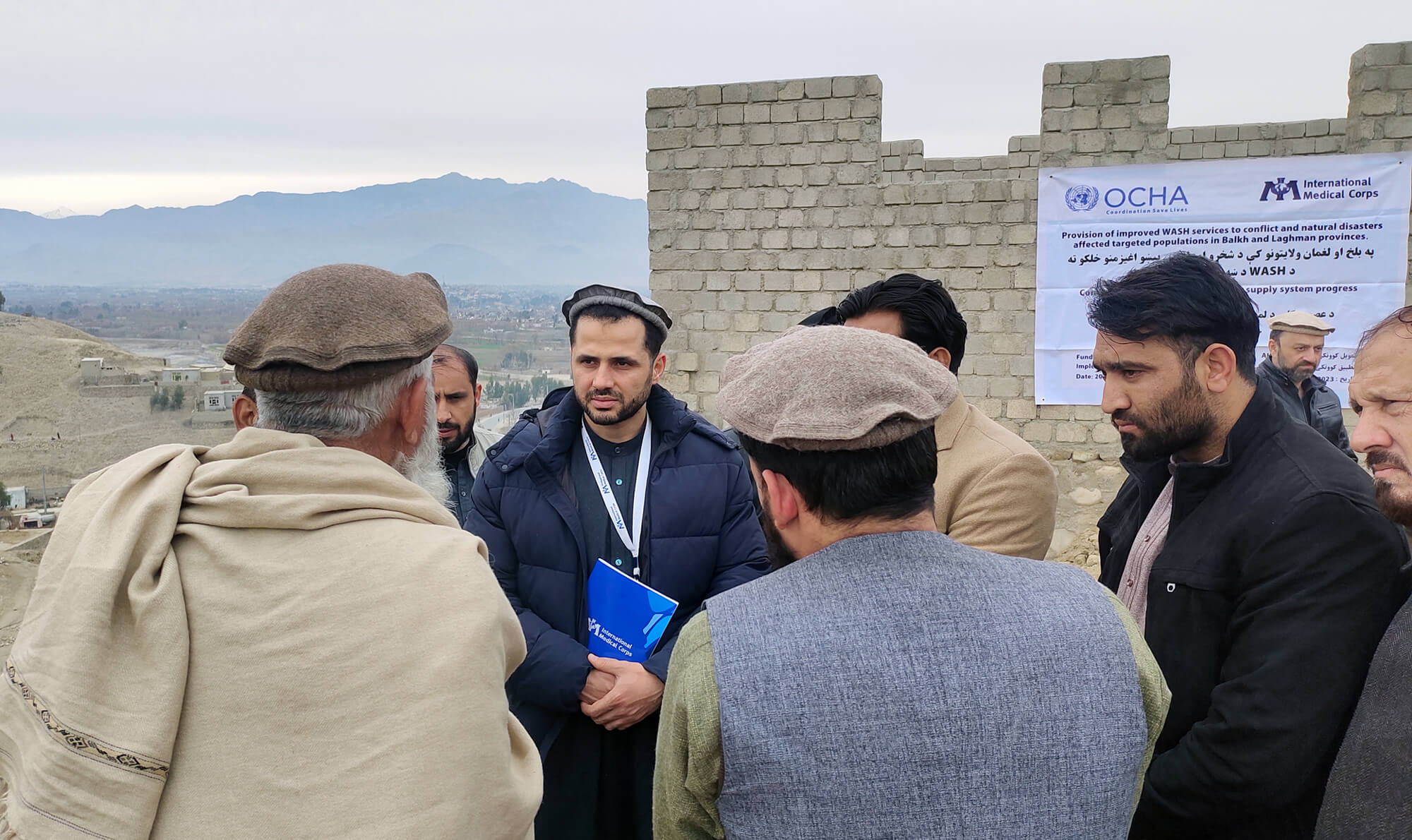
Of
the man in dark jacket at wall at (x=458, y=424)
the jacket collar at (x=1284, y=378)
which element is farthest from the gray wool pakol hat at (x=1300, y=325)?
the man in dark jacket at wall at (x=458, y=424)

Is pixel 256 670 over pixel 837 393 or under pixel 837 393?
under

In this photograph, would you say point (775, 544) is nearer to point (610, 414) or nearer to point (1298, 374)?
point (610, 414)

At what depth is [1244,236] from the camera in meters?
6.69

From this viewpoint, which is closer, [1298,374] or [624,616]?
[624,616]

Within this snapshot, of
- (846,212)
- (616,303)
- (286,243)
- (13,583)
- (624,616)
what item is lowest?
(13,583)

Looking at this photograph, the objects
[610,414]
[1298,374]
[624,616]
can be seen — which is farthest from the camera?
[1298,374]

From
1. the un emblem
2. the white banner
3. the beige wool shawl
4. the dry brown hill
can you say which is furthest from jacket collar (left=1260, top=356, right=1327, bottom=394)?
the dry brown hill

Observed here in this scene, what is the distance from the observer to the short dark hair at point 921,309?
286cm

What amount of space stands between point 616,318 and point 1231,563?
196 centimetres

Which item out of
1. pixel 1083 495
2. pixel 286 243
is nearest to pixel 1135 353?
pixel 1083 495

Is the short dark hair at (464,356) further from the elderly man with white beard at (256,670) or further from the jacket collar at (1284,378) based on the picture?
the jacket collar at (1284,378)

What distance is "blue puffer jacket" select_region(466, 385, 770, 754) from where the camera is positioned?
2598 mm

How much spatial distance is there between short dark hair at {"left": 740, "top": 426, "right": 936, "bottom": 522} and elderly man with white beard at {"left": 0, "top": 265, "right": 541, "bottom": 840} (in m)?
0.51

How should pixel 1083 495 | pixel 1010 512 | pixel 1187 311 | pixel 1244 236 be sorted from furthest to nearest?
pixel 1083 495 → pixel 1244 236 → pixel 1010 512 → pixel 1187 311
